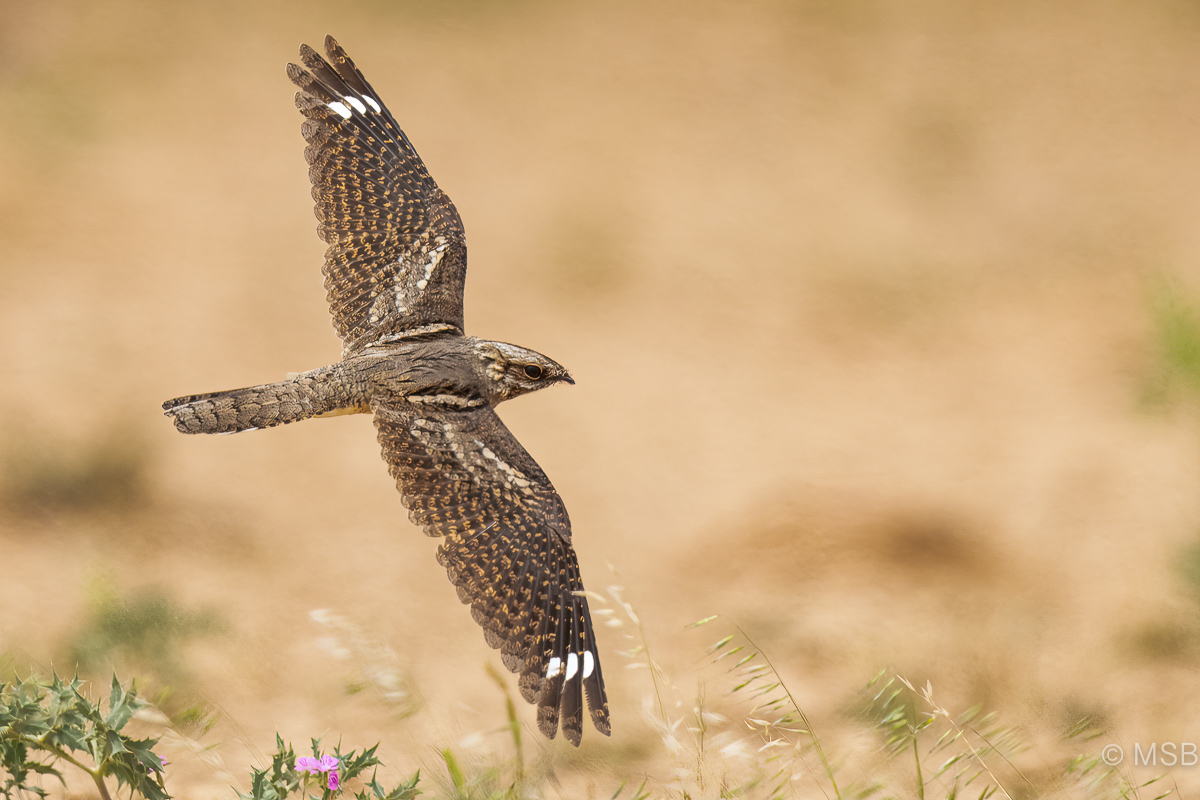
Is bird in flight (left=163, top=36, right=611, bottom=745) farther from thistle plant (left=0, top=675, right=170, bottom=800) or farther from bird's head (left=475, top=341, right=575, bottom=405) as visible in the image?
thistle plant (left=0, top=675, right=170, bottom=800)

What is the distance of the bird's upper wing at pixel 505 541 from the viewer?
1658 mm

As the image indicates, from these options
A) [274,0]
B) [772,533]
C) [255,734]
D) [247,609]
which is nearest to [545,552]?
[255,734]

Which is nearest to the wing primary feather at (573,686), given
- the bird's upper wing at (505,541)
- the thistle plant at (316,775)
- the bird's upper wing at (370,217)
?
the bird's upper wing at (505,541)

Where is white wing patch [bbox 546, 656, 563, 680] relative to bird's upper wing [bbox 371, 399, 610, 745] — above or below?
below

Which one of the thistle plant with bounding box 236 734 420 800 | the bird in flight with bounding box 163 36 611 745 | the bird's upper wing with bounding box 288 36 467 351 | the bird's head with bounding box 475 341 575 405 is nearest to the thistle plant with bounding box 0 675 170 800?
the thistle plant with bounding box 236 734 420 800

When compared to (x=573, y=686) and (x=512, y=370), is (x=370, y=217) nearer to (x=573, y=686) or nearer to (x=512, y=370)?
(x=512, y=370)

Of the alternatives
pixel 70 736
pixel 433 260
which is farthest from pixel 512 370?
pixel 70 736

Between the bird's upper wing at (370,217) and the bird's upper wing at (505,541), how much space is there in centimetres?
36

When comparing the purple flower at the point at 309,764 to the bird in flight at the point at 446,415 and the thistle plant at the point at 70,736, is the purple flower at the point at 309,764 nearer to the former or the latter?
the thistle plant at the point at 70,736

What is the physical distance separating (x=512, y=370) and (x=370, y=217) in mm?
655

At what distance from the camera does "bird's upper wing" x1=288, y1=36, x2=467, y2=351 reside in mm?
2117

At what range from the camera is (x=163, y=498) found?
4.36 m

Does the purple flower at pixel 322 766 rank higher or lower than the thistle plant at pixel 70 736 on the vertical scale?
lower

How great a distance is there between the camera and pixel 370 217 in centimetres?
224
